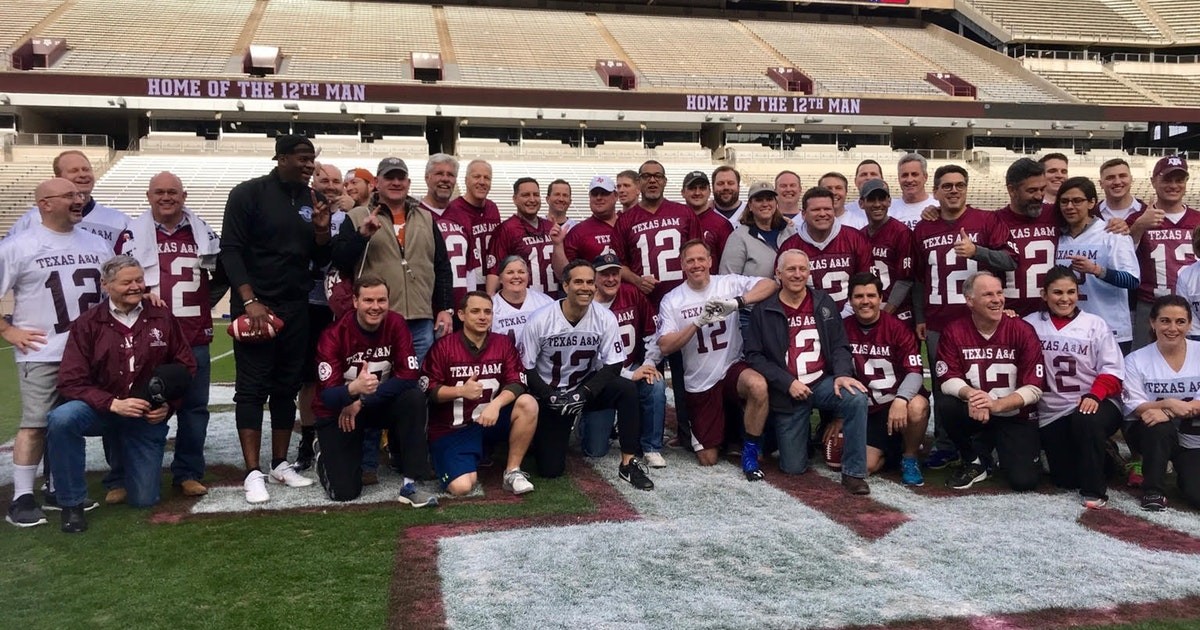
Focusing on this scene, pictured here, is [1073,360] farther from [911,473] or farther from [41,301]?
[41,301]

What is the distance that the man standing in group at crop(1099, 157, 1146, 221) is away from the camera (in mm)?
5471

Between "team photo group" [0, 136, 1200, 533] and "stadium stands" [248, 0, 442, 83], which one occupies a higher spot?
"stadium stands" [248, 0, 442, 83]

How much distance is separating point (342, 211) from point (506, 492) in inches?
96.7

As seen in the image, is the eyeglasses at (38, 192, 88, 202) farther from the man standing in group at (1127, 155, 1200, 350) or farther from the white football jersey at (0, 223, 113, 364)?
the man standing in group at (1127, 155, 1200, 350)

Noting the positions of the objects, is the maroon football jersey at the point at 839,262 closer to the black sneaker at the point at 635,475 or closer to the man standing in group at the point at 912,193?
the man standing in group at the point at 912,193

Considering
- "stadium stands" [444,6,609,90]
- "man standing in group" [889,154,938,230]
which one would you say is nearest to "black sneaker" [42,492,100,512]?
"man standing in group" [889,154,938,230]

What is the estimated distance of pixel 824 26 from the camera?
40125 millimetres

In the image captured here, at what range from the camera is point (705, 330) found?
5.60 m

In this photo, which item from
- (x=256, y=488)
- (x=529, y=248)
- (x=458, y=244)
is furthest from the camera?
(x=529, y=248)

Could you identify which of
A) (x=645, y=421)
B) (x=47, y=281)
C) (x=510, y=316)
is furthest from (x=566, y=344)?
(x=47, y=281)

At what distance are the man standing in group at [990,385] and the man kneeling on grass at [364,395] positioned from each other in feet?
10.3

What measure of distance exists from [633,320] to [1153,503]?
10.5 feet

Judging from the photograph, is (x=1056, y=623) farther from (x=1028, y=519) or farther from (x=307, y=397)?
(x=307, y=397)

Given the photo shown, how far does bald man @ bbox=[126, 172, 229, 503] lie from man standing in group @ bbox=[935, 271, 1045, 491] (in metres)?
4.49
